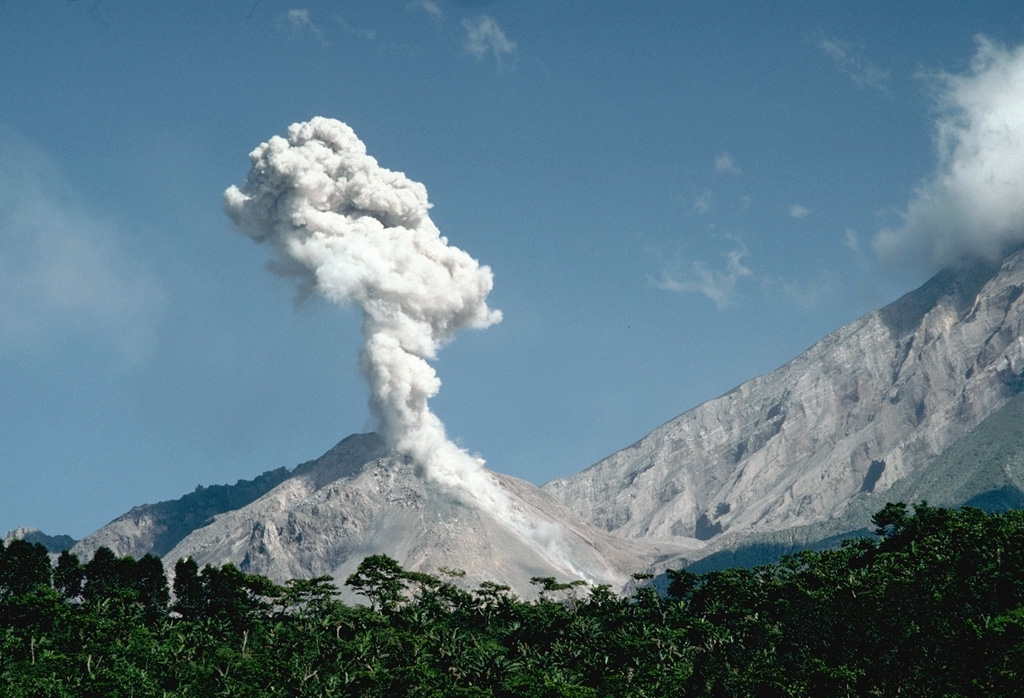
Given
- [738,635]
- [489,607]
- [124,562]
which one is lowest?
[738,635]

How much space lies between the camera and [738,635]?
349 ft

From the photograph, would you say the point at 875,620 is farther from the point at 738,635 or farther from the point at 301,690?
the point at 301,690

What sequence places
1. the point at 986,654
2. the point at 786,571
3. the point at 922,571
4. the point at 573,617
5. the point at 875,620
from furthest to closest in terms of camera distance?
the point at 786,571 < the point at 573,617 < the point at 922,571 < the point at 875,620 < the point at 986,654

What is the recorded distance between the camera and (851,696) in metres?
85.8

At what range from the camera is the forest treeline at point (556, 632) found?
3521 inches

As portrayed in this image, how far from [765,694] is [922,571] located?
78.4ft

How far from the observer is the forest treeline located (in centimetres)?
8944

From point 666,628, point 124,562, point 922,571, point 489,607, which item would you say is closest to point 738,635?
point 666,628

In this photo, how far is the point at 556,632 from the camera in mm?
112312

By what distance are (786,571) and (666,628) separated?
72.4 ft

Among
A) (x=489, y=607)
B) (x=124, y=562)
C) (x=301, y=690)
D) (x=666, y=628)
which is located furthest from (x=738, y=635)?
(x=124, y=562)

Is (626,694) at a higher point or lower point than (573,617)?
lower

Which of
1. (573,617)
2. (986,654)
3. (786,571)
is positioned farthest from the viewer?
(786,571)

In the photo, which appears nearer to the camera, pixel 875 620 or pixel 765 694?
pixel 765 694
